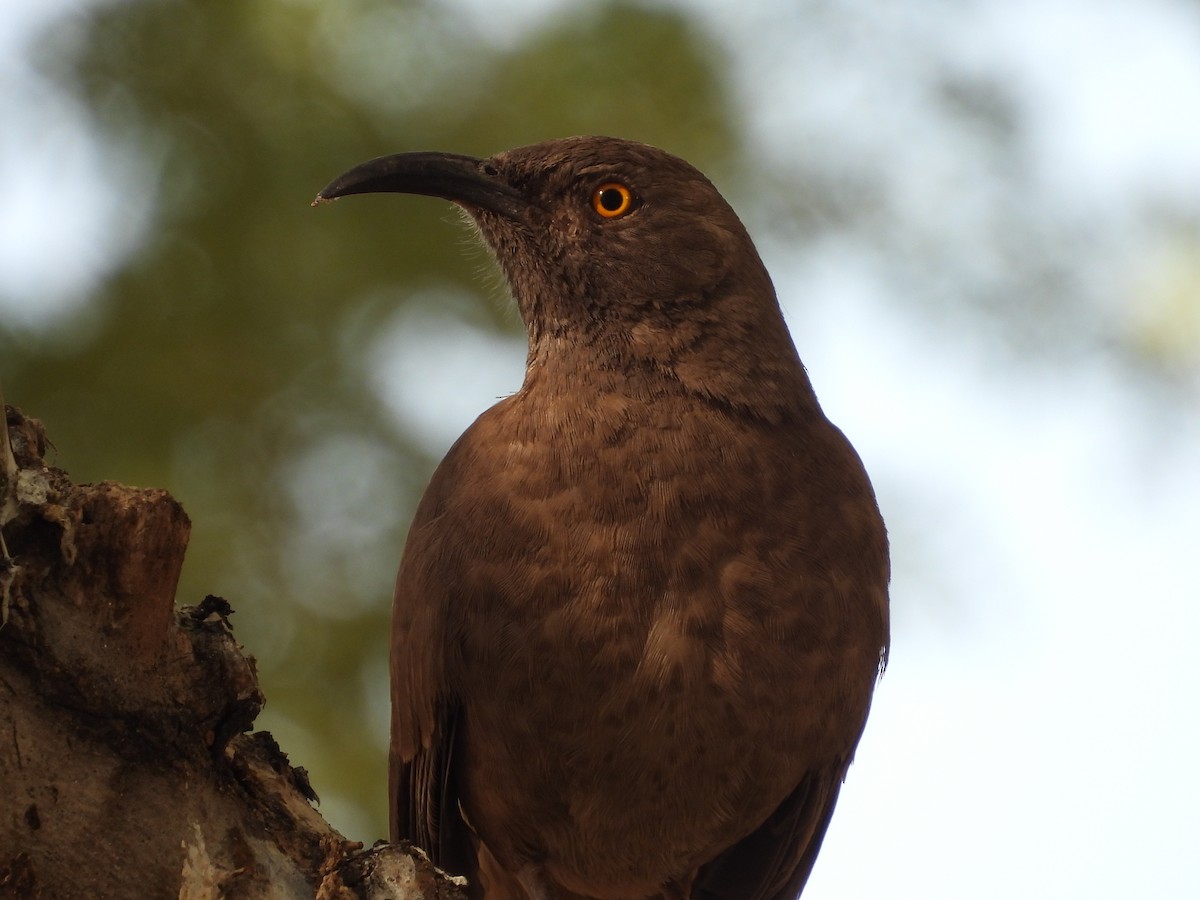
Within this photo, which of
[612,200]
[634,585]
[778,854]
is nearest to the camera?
[634,585]

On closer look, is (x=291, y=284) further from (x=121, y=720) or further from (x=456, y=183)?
(x=121, y=720)

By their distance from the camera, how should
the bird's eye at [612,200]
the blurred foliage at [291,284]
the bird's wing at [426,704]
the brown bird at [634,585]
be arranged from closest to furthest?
the brown bird at [634,585], the bird's wing at [426,704], the bird's eye at [612,200], the blurred foliage at [291,284]

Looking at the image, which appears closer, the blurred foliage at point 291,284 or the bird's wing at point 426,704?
the bird's wing at point 426,704

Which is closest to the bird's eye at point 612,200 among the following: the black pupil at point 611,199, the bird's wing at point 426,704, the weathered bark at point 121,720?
the black pupil at point 611,199

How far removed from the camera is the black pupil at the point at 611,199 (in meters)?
4.46

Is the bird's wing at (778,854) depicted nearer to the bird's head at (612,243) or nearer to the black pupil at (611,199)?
the bird's head at (612,243)

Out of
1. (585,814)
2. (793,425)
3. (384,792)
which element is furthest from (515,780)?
(384,792)

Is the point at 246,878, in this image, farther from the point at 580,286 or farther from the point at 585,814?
the point at 580,286

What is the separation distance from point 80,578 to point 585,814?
5.41 ft

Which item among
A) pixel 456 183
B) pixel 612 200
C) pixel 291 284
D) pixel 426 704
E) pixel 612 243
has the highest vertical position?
pixel 291 284

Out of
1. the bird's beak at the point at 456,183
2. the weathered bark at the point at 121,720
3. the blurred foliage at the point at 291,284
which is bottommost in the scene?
the weathered bark at the point at 121,720

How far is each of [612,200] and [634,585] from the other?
1.39 m

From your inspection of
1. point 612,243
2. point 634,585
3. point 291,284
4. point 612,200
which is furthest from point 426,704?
point 291,284

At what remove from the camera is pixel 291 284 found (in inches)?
281
